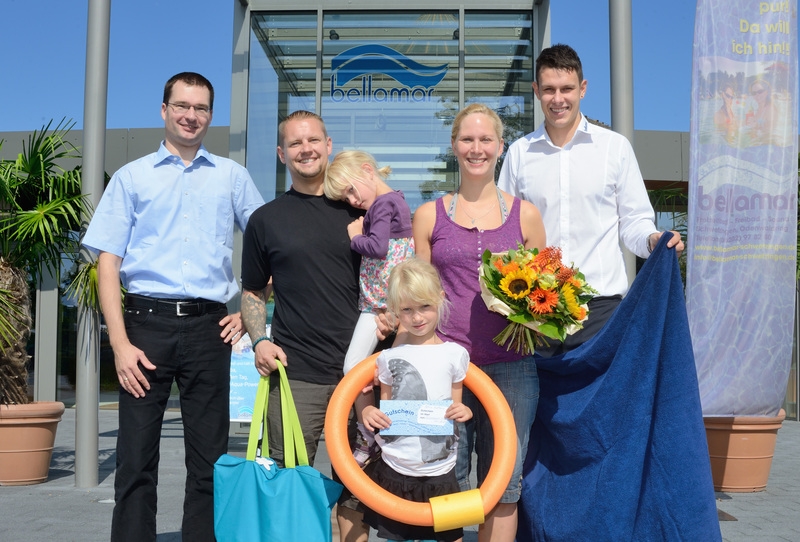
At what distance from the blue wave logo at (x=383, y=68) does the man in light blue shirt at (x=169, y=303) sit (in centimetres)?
546

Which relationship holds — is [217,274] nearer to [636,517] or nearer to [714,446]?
[636,517]

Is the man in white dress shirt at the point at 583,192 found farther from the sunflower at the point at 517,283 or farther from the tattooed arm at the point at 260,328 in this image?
the tattooed arm at the point at 260,328

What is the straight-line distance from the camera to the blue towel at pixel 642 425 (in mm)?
3043

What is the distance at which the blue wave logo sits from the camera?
867 cm

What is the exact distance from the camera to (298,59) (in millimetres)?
8734

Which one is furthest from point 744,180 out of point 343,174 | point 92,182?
point 92,182

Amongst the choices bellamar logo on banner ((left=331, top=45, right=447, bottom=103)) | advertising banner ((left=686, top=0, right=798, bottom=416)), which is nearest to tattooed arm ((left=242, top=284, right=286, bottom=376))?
advertising banner ((left=686, top=0, right=798, bottom=416))

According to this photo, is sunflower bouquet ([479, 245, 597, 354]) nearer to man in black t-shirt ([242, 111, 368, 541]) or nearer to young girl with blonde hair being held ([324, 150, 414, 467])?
young girl with blonde hair being held ([324, 150, 414, 467])

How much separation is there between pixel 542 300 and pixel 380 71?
248 inches

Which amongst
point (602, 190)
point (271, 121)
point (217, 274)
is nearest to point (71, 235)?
point (271, 121)

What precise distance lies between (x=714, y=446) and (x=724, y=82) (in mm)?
2578

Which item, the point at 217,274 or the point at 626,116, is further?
the point at 626,116

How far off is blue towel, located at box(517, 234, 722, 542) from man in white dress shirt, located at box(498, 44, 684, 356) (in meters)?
0.16

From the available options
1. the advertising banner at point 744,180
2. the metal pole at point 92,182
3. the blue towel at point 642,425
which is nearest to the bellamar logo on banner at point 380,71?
the metal pole at point 92,182
